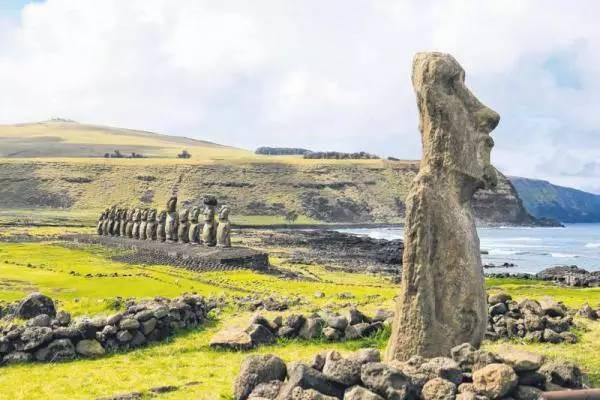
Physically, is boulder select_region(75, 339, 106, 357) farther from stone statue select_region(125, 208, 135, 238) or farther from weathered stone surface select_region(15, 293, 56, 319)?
stone statue select_region(125, 208, 135, 238)

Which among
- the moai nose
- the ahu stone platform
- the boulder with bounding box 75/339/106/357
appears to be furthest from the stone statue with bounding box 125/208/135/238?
the moai nose

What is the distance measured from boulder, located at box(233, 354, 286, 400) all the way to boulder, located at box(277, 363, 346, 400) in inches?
26.7

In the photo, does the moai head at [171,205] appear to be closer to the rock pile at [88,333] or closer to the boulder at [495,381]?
the rock pile at [88,333]

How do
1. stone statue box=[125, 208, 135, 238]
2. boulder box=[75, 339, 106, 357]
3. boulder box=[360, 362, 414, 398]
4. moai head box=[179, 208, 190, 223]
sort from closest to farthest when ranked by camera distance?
boulder box=[360, 362, 414, 398] < boulder box=[75, 339, 106, 357] < moai head box=[179, 208, 190, 223] < stone statue box=[125, 208, 135, 238]

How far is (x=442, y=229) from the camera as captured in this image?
421 inches

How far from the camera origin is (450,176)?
1095 cm

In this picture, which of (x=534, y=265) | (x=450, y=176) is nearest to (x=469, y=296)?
(x=450, y=176)

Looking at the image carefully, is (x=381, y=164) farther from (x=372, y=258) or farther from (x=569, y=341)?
(x=569, y=341)

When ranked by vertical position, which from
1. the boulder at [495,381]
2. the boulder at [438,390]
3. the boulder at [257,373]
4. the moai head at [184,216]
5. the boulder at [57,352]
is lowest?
the boulder at [57,352]

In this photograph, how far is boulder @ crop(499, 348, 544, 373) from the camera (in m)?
8.51

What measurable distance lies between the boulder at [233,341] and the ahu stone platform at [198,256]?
18.1m

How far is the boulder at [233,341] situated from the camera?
1384 cm

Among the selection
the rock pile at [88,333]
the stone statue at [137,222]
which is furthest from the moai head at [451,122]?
the stone statue at [137,222]

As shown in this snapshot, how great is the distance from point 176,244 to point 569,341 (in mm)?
29308
